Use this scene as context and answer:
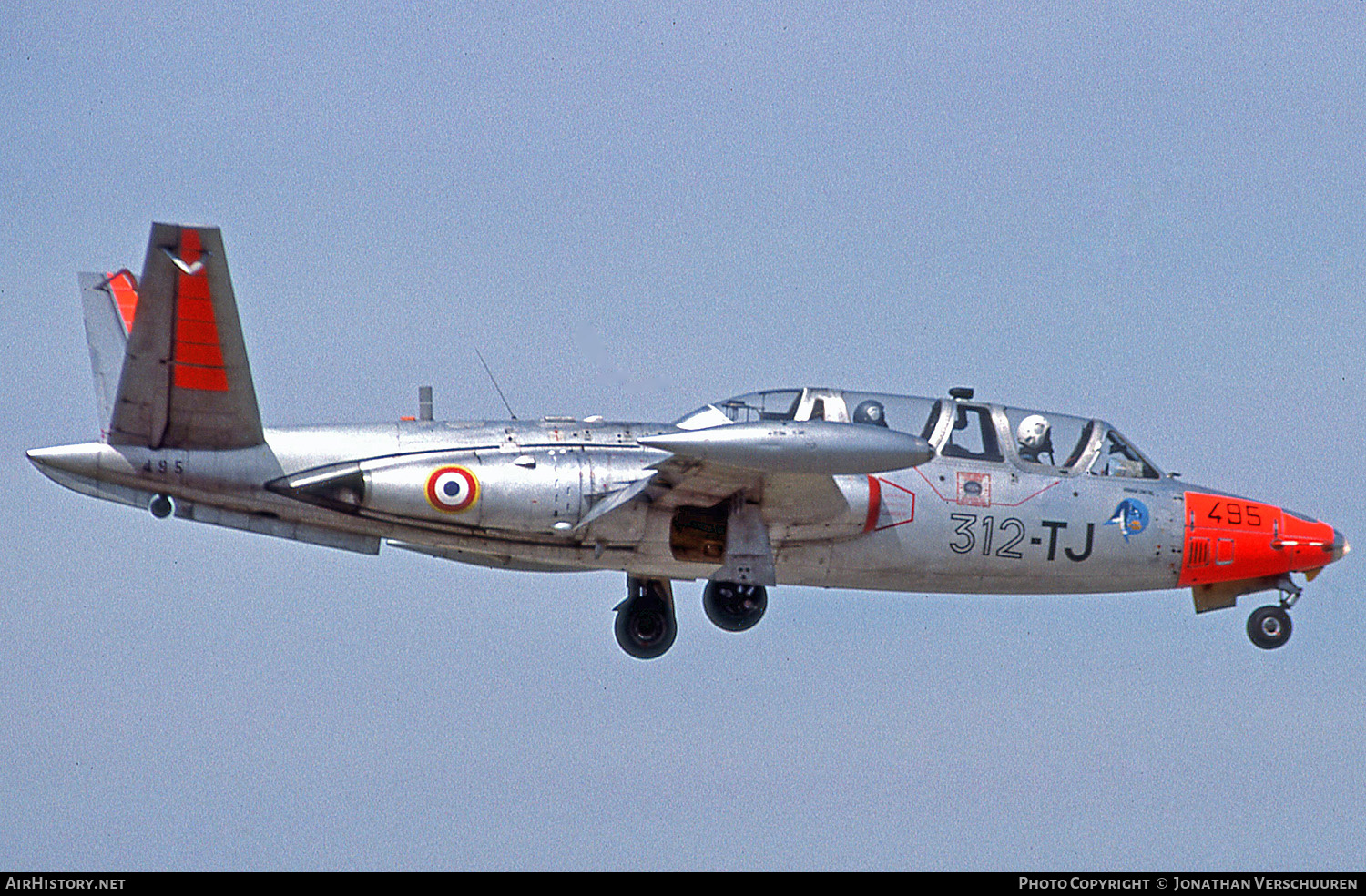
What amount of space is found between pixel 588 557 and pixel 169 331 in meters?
6.35

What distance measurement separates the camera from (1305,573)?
98.8 feet

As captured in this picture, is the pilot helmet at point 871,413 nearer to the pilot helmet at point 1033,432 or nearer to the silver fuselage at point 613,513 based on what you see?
the silver fuselage at point 613,513

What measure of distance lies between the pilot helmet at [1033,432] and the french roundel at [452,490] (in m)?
7.71

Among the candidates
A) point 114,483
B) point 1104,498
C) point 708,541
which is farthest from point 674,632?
point 114,483

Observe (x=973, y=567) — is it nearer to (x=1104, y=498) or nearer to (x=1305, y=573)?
(x=1104, y=498)

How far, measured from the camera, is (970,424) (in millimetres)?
28234

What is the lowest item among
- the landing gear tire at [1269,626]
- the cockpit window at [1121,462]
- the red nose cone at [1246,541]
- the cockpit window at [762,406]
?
the landing gear tire at [1269,626]

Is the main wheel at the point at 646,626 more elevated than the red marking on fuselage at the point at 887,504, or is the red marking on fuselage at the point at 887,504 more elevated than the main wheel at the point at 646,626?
the red marking on fuselage at the point at 887,504

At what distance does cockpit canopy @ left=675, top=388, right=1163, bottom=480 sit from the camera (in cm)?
2728

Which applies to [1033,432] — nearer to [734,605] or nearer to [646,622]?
[734,605]

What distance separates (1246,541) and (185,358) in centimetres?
1495

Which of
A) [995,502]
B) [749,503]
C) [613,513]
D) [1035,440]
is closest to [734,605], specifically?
[749,503]

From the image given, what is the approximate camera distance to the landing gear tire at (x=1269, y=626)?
30000 mm

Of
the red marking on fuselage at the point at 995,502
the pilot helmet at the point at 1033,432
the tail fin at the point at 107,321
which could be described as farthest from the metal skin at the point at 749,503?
the tail fin at the point at 107,321
